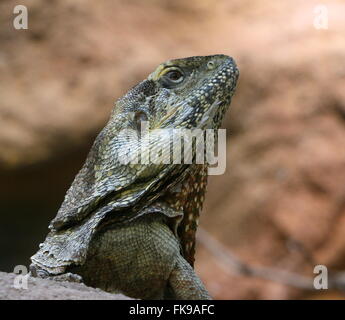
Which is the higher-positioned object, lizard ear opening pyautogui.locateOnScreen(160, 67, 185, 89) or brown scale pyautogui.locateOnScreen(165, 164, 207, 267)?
lizard ear opening pyautogui.locateOnScreen(160, 67, 185, 89)

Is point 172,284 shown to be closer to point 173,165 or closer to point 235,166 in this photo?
point 173,165

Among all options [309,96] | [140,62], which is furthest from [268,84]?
[140,62]
